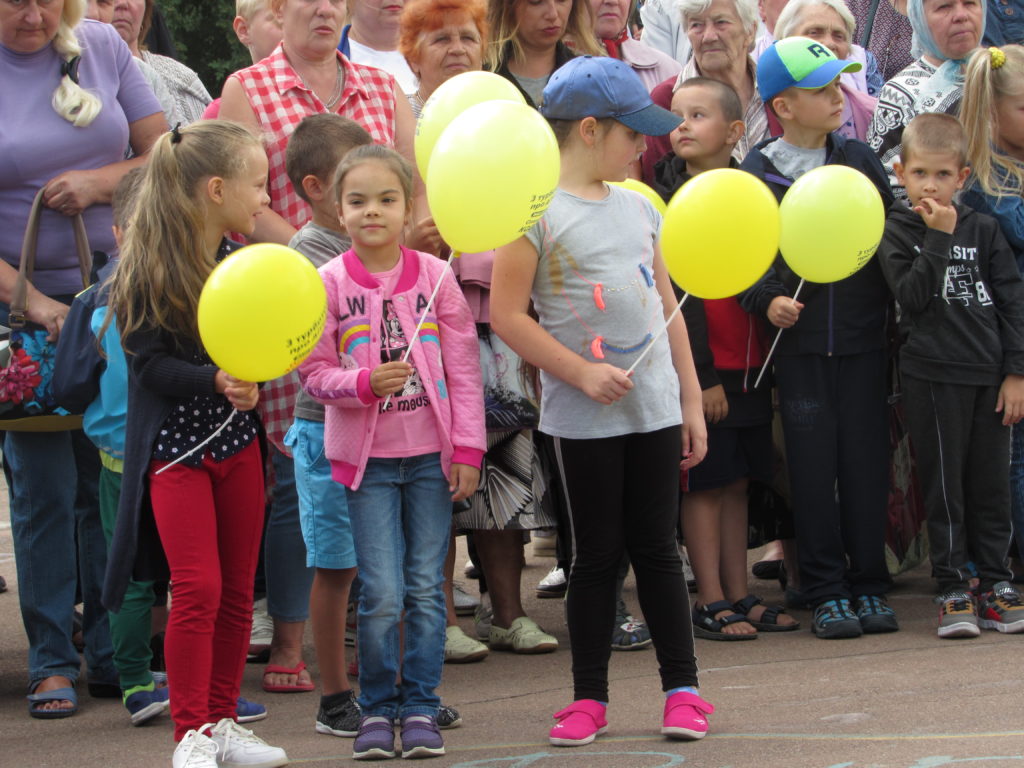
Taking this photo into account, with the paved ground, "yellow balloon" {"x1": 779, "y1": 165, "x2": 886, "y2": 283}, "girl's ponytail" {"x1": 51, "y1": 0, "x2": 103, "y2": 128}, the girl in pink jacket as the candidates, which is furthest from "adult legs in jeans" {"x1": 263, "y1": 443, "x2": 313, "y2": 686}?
"yellow balloon" {"x1": 779, "y1": 165, "x2": 886, "y2": 283}

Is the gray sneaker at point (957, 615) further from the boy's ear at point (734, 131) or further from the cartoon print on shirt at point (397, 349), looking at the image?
the cartoon print on shirt at point (397, 349)

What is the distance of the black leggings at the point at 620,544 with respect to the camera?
419cm

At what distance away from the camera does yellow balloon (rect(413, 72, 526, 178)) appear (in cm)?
454

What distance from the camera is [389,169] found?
13.8 ft

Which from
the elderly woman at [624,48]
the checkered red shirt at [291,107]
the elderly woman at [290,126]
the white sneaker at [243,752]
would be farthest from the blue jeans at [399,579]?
the elderly woman at [624,48]

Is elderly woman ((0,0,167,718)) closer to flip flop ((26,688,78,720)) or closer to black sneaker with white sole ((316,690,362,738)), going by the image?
flip flop ((26,688,78,720))

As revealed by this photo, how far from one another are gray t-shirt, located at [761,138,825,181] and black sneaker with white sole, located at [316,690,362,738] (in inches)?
105

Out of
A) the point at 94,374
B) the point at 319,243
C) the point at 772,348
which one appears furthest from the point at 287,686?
the point at 772,348

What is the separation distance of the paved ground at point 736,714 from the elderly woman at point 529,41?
7.36ft

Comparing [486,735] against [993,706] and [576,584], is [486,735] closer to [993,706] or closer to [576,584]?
[576,584]

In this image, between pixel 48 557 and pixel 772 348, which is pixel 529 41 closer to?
pixel 772 348

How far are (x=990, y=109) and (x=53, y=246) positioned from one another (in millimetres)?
3708

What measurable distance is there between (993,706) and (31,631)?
10.5ft

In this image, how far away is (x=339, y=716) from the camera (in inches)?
171
